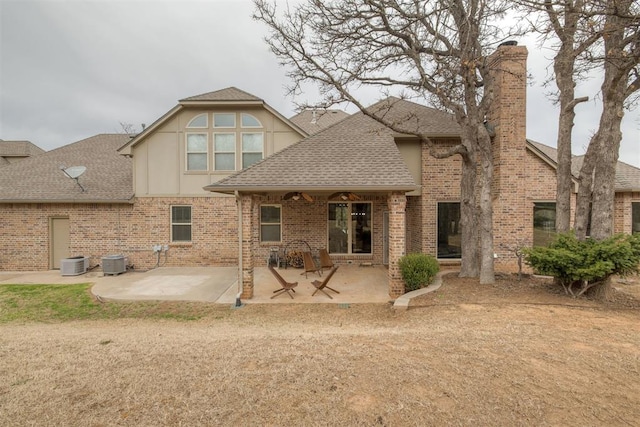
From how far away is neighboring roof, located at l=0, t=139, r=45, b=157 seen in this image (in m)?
17.7

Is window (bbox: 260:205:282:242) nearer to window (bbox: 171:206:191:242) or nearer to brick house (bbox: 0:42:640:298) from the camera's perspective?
brick house (bbox: 0:42:640:298)

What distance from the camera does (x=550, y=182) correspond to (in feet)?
34.4

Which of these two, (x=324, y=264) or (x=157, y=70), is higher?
(x=157, y=70)

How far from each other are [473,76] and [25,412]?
10.3m

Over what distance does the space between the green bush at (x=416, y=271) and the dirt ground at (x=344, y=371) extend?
1368 mm

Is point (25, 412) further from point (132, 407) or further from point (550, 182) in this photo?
point (550, 182)

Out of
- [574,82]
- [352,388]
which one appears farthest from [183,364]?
[574,82]

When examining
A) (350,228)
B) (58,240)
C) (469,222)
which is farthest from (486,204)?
(58,240)

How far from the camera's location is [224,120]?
12.3 meters

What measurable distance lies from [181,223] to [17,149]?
46.0ft

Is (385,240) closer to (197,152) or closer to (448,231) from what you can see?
(448,231)

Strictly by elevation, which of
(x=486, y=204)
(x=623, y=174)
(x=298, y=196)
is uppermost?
(x=623, y=174)

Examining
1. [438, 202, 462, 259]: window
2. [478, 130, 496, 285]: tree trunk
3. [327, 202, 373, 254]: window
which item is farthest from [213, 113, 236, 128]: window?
[478, 130, 496, 285]: tree trunk

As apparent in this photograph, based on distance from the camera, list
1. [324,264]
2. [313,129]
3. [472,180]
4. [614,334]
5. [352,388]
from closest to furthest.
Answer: [352,388] → [614,334] → [472,180] → [324,264] → [313,129]
